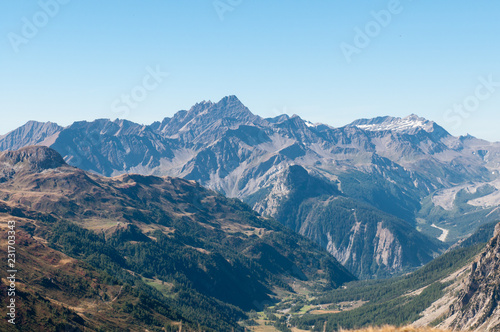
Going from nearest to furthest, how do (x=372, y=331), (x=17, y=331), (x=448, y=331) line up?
(x=372, y=331) < (x=448, y=331) < (x=17, y=331)

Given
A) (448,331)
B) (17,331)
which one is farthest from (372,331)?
(17,331)

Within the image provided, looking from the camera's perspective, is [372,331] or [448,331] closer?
[372,331]

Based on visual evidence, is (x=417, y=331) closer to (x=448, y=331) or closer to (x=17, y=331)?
(x=448, y=331)

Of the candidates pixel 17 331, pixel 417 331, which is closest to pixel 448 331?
pixel 417 331

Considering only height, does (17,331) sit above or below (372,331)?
below

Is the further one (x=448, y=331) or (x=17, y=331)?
(x=17, y=331)

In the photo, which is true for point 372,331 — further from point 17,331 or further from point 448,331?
point 17,331

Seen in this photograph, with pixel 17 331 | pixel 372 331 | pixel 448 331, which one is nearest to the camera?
pixel 372 331

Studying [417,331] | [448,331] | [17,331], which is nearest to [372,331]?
[417,331]
